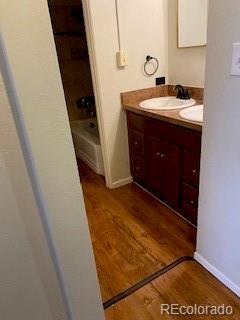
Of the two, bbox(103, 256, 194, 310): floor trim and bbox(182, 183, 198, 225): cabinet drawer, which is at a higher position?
bbox(182, 183, 198, 225): cabinet drawer

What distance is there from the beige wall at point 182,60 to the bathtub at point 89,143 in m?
1.07

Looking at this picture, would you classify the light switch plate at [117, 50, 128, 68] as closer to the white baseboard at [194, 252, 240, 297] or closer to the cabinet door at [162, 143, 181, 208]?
the cabinet door at [162, 143, 181, 208]

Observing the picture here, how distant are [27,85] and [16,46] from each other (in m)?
0.08

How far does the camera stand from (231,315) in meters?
1.26

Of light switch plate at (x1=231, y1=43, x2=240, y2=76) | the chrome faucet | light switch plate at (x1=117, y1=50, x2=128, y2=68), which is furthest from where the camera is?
the chrome faucet

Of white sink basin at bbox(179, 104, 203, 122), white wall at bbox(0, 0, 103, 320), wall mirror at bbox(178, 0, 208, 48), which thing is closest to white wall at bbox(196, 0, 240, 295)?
white sink basin at bbox(179, 104, 203, 122)

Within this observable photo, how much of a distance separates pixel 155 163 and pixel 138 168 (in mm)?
310

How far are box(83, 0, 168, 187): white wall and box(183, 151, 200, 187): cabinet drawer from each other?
811 mm

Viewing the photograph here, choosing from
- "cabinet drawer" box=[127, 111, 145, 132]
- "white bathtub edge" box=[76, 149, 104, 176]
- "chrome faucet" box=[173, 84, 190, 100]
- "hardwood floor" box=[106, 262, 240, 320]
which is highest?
"chrome faucet" box=[173, 84, 190, 100]

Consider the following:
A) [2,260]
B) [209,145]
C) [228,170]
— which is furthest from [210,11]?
[2,260]

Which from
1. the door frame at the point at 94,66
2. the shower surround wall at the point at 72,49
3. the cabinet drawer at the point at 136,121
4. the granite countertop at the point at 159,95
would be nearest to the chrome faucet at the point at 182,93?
the granite countertop at the point at 159,95

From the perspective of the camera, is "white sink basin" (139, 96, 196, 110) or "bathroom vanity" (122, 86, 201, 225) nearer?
"bathroom vanity" (122, 86, 201, 225)

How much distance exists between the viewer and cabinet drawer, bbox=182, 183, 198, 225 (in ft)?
5.78

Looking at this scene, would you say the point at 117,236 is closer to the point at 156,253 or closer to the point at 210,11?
the point at 156,253
